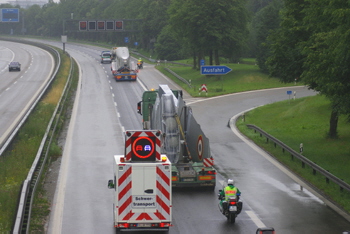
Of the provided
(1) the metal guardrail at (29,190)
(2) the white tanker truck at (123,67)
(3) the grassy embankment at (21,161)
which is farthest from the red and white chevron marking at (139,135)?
(2) the white tanker truck at (123,67)

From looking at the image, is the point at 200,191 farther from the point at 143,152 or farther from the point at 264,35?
the point at 264,35

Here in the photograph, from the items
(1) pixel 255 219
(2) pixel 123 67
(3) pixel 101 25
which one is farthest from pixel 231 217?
(3) pixel 101 25

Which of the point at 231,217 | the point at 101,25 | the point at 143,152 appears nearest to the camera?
the point at 143,152

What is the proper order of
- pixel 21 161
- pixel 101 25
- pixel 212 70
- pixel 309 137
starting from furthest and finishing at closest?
pixel 101 25
pixel 212 70
pixel 309 137
pixel 21 161

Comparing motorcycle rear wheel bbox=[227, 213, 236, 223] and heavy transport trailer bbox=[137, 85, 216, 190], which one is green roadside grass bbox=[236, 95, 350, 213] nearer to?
motorcycle rear wheel bbox=[227, 213, 236, 223]

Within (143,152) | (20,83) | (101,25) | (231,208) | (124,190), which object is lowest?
(20,83)

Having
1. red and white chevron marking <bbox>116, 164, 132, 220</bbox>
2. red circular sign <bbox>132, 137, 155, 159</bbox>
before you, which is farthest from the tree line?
red and white chevron marking <bbox>116, 164, 132, 220</bbox>

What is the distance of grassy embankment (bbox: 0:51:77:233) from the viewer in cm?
1902

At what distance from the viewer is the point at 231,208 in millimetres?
17797

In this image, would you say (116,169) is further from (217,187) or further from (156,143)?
(217,187)

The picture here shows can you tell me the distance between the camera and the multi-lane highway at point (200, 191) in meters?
18.2

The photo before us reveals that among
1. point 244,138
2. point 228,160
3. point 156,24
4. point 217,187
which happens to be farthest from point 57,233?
point 156,24

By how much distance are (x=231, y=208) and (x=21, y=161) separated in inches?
474

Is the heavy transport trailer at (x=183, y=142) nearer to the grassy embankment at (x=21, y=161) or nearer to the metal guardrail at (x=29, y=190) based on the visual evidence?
the metal guardrail at (x=29, y=190)
